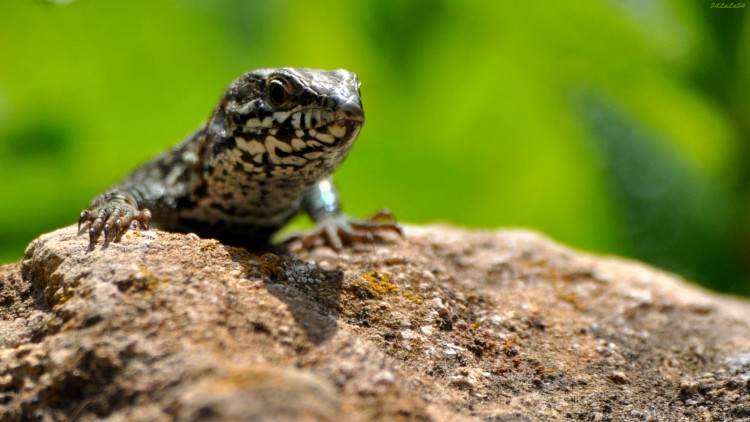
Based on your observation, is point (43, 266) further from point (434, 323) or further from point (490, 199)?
point (490, 199)

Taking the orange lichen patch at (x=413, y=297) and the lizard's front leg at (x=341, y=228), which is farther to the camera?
the lizard's front leg at (x=341, y=228)

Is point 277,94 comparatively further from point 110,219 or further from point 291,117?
point 110,219

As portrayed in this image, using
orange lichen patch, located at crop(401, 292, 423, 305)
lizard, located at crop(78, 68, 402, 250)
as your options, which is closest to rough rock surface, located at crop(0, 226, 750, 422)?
orange lichen patch, located at crop(401, 292, 423, 305)

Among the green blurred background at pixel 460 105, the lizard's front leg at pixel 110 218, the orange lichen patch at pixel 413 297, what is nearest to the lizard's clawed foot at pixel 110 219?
the lizard's front leg at pixel 110 218

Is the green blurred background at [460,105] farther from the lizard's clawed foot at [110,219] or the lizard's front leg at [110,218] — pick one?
the lizard's clawed foot at [110,219]

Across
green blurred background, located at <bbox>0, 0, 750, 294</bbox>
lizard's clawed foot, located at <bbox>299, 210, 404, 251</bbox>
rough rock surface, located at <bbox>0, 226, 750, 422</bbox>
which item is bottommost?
rough rock surface, located at <bbox>0, 226, 750, 422</bbox>

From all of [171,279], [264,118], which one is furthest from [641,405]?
[264,118]

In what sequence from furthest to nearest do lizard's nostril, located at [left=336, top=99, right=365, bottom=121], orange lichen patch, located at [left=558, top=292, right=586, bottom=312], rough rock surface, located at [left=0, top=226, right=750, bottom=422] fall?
1. orange lichen patch, located at [left=558, top=292, right=586, bottom=312]
2. lizard's nostril, located at [left=336, top=99, right=365, bottom=121]
3. rough rock surface, located at [left=0, top=226, right=750, bottom=422]

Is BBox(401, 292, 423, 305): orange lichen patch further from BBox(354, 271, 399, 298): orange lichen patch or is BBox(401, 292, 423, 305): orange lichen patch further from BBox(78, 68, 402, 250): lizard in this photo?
BBox(78, 68, 402, 250): lizard

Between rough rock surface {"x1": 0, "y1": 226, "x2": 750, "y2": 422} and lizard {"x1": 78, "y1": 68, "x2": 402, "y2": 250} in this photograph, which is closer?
rough rock surface {"x1": 0, "y1": 226, "x2": 750, "y2": 422}
